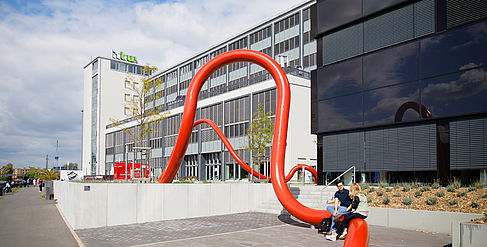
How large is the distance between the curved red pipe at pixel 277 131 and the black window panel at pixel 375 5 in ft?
22.8

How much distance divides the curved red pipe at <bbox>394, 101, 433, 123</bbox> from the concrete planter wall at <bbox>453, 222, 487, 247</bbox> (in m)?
9.50

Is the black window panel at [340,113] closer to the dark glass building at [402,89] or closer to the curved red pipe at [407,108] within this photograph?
the dark glass building at [402,89]

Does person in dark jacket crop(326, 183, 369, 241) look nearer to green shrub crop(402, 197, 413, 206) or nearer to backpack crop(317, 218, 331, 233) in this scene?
backpack crop(317, 218, 331, 233)

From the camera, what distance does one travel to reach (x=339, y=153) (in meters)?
20.2

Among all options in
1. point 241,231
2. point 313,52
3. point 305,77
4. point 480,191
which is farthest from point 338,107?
point 313,52

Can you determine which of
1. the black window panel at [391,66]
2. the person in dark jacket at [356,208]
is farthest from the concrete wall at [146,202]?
the black window panel at [391,66]

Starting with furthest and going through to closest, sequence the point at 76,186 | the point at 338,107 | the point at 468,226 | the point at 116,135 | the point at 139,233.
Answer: the point at 116,135 → the point at 338,107 → the point at 76,186 → the point at 139,233 → the point at 468,226

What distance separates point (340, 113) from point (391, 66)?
3.48 metres

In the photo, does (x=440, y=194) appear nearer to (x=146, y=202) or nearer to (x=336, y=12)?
(x=146, y=202)

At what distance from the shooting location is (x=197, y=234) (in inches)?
447

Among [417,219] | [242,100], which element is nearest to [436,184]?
[417,219]

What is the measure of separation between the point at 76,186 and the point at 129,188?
1766mm

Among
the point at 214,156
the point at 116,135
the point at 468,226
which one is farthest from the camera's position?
the point at 116,135

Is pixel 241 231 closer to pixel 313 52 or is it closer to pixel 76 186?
pixel 76 186
